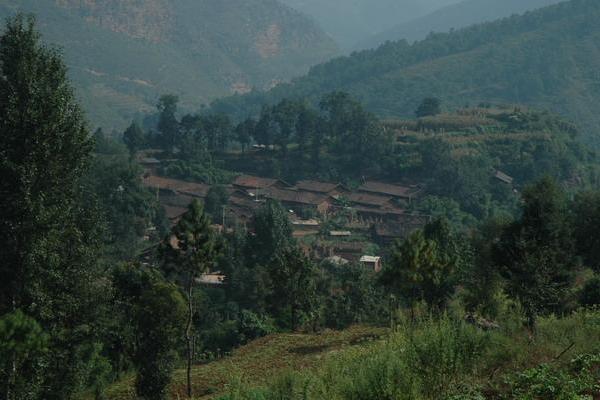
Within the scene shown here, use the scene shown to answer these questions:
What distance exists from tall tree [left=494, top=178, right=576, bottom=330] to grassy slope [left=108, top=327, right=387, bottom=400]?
13.0 ft

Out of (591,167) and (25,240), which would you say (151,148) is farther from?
(25,240)

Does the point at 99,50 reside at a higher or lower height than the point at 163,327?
higher

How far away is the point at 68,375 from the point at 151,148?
6541 cm

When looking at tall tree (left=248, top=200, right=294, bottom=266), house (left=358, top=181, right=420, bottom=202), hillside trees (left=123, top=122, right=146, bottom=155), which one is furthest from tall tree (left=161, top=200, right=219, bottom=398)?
hillside trees (left=123, top=122, right=146, bottom=155)

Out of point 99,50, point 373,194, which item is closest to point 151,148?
point 373,194

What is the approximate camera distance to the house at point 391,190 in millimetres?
62781

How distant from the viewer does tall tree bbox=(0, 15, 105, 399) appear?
11250mm

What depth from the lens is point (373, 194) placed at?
210ft

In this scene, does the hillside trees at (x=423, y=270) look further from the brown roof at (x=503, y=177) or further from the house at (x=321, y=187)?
the brown roof at (x=503, y=177)

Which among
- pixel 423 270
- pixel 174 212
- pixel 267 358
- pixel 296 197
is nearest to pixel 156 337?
pixel 267 358

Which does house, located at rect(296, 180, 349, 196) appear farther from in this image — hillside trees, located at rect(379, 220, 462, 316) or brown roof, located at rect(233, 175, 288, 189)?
hillside trees, located at rect(379, 220, 462, 316)

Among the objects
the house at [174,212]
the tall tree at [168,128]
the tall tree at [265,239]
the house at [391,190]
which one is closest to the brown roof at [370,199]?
the house at [391,190]

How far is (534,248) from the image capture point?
16094 millimetres

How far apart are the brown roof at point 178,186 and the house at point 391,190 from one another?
15.8m
